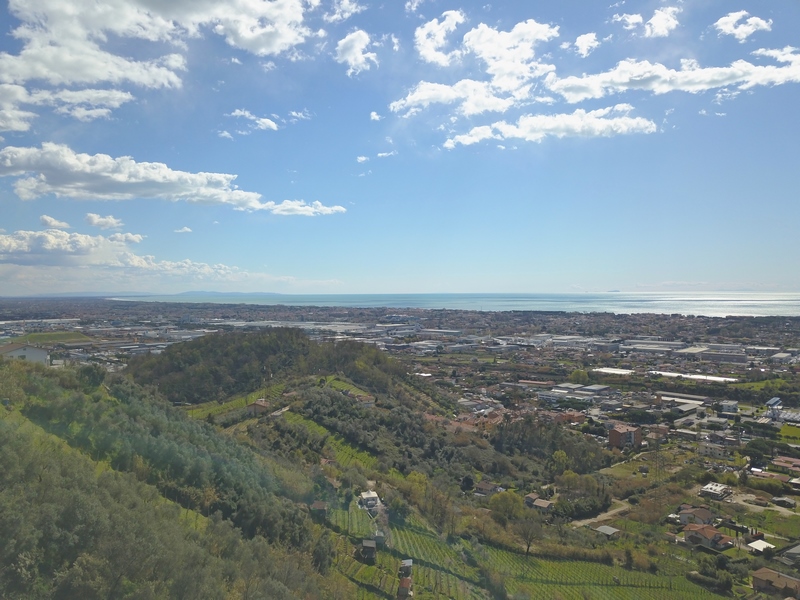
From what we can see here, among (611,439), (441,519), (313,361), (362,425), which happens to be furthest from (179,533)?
(313,361)

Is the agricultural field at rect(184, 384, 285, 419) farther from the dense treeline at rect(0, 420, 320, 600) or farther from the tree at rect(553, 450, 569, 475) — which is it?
the dense treeline at rect(0, 420, 320, 600)

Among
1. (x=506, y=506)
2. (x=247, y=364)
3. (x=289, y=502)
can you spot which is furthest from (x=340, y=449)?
(x=247, y=364)

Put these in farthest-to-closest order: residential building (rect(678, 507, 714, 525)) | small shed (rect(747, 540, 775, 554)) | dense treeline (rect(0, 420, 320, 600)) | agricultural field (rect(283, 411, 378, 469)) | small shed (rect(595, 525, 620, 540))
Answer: agricultural field (rect(283, 411, 378, 469)) → residential building (rect(678, 507, 714, 525)) → small shed (rect(595, 525, 620, 540)) → small shed (rect(747, 540, 775, 554)) → dense treeline (rect(0, 420, 320, 600))

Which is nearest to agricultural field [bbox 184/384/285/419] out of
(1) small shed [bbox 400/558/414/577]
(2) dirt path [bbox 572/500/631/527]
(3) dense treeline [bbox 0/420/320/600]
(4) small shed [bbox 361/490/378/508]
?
(4) small shed [bbox 361/490/378/508]

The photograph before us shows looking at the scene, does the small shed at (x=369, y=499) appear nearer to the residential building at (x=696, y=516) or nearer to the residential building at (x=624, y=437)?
the residential building at (x=696, y=516)

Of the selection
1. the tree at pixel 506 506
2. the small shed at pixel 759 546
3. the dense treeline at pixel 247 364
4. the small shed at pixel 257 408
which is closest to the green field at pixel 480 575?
the tree at pixel 506 506

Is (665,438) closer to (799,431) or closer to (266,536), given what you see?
(799,431)

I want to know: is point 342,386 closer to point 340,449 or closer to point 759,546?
point 340,449
